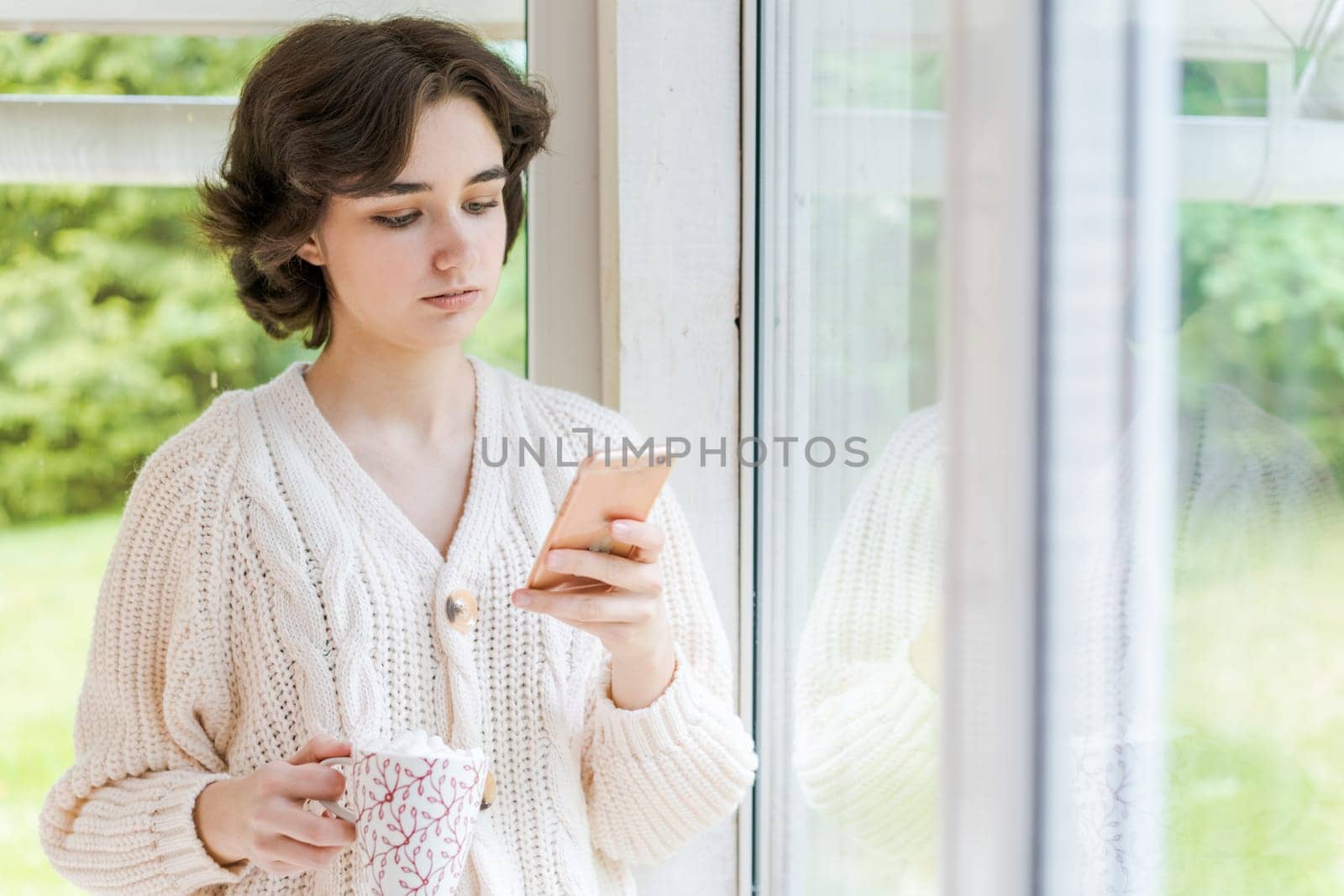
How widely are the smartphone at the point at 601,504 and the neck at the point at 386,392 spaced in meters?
0.28

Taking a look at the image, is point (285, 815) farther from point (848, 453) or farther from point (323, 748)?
point (848, 453)

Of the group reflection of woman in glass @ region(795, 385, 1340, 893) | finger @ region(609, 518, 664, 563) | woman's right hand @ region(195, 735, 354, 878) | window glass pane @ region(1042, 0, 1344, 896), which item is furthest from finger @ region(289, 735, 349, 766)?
window glass pane @ region(1042, 0, 1344, 896)

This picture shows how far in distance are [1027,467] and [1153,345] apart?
79 mm

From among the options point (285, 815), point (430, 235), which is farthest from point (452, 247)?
point (285, 815)

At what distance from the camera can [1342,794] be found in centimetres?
49

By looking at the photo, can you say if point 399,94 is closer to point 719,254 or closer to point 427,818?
point 719,254

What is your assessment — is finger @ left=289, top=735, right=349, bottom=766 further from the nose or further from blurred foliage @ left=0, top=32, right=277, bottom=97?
blurred foliage @ left=0, top=32, right=277, bottom=97

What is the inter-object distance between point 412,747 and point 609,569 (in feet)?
0.77

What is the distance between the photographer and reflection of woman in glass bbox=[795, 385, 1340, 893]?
20.6 inches

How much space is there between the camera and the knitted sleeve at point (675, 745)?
1185 mm

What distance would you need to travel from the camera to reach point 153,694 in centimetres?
114

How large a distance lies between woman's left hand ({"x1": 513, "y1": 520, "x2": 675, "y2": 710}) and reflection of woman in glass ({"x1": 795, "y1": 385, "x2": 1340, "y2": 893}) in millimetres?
145

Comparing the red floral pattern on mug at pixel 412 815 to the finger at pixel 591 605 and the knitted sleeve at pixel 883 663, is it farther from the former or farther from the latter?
the knitted sleeve at pixel 883 663

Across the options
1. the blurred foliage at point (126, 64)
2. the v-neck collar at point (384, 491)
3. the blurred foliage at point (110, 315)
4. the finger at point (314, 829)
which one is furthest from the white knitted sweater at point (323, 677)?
the blurred foliage at point (126, 64)
